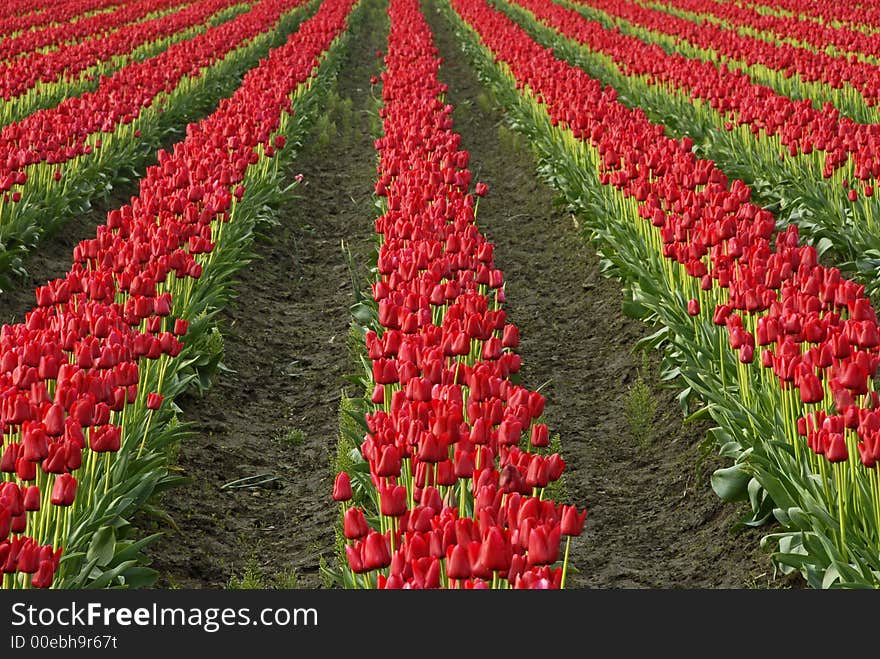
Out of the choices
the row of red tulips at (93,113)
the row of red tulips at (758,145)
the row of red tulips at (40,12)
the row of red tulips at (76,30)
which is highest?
the row of red tulips at (40,12)

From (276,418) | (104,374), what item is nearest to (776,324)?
(104,374)

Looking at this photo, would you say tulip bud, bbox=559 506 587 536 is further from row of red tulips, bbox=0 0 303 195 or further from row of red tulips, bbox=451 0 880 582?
row of red tulips, bbox=0 0 303 195

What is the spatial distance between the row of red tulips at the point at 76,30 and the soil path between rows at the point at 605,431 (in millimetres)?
12677

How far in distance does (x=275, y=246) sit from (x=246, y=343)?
251 centimetres

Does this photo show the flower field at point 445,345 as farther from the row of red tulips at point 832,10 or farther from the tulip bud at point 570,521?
the row of red tulips at point 832,10

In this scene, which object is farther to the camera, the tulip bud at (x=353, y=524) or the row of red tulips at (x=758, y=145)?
the row of red tulips at (x=758, y=145)

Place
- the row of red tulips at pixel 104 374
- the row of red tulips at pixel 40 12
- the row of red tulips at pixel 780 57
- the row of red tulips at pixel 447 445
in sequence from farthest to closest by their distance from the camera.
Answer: the row of red tulips at pixel 40 12 < the row of red tulips at pixel 780 57 < the row of red tulips at pixel 104 374 < the row of red tulips at pixel 447 445

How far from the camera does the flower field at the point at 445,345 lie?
4082 mm

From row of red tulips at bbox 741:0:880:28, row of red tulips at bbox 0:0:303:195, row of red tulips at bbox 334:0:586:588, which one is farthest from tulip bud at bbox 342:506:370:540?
row of red tulips at bbox 741:0:880:28

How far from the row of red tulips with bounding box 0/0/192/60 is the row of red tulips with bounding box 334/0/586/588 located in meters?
15.5

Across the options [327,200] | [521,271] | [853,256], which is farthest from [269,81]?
[853,256]

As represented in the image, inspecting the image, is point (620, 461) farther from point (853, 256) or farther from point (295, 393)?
point (853, 256)

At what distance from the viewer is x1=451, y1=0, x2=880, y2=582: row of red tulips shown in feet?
13.8

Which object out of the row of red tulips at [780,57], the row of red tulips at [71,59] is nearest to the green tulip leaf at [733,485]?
the row of red tulips at [780,57]
